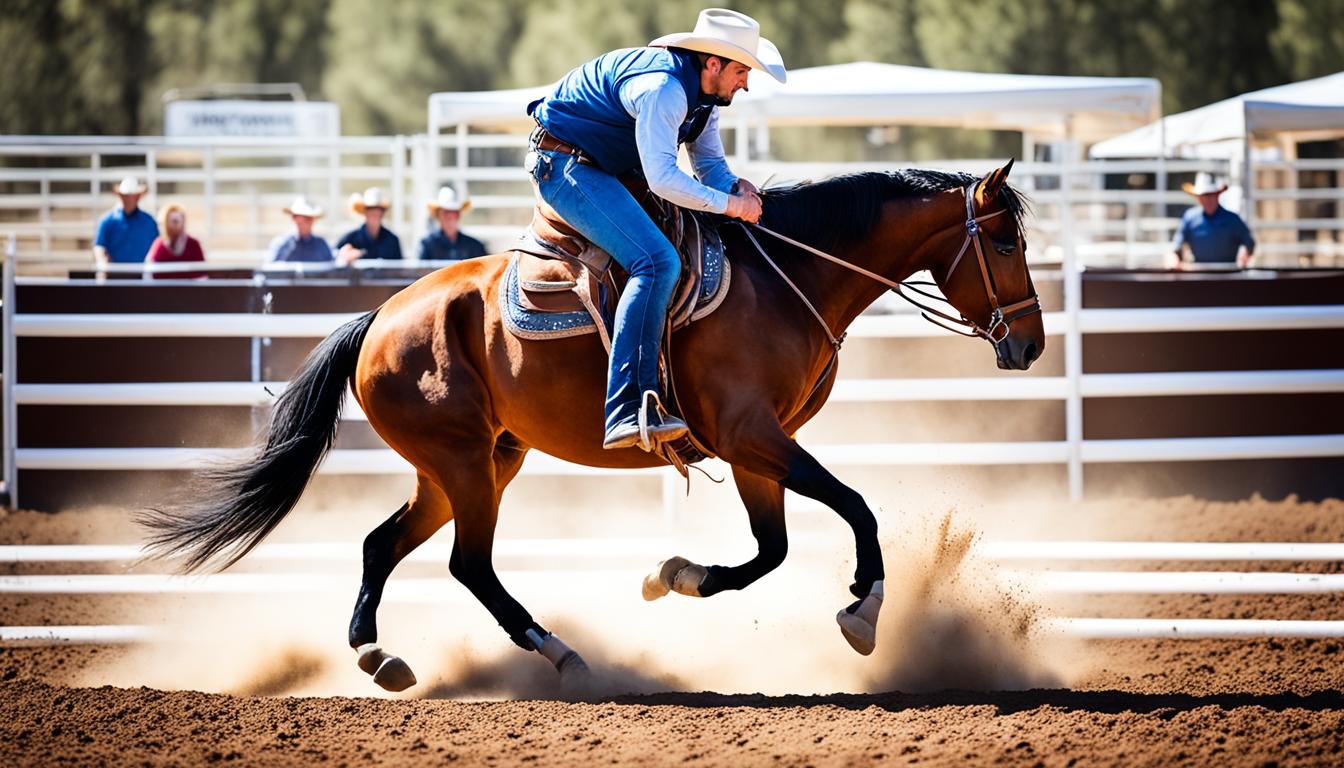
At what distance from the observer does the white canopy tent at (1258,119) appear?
45.1 ft

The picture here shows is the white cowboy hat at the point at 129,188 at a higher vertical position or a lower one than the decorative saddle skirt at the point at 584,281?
higher

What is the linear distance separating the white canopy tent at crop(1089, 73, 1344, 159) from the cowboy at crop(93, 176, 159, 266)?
9.76m

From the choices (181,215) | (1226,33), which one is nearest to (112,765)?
(181,215)

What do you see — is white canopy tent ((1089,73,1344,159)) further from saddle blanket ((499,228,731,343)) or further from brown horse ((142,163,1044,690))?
saddle blanket ((499,228,731,343))

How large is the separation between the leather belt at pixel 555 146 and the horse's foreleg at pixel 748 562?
123cm

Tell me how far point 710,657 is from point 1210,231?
7345mm

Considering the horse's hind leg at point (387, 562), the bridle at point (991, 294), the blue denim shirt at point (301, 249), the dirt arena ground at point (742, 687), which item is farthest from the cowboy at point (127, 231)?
the bridle at point (991, 294)

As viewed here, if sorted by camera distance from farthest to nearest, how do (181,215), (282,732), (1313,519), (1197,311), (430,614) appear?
1. (181,215)
2. (1197,311)
3. (1313,519)
4. (430,614)
5. (282,732)

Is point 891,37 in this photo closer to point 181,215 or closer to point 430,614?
point 181,215

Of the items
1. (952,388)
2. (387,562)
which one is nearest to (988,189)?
(387,562)

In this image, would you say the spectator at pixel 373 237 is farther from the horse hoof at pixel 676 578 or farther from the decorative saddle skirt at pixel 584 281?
the horse hoof at pixel 676 578

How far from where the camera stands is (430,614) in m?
6.80

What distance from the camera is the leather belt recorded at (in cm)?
Answer: 535

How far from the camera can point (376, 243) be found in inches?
431
